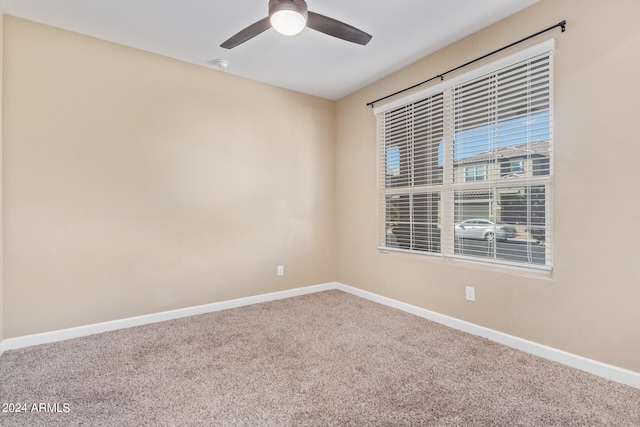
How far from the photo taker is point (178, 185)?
124 inches

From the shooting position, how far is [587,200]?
2053mm

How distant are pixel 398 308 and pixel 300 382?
1.71 metres

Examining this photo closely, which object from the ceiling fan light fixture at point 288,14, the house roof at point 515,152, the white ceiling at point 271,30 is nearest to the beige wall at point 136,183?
the white ceiling at point 271,30

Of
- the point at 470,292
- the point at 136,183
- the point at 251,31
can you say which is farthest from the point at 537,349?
the point at 136,183

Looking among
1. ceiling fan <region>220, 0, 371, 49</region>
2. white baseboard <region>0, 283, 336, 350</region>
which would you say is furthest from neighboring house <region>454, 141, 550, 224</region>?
white baseboard <region>0, 283, 336, 350</region>

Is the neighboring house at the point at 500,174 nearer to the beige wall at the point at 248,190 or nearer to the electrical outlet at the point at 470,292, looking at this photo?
the beige wall at the point at 248,190

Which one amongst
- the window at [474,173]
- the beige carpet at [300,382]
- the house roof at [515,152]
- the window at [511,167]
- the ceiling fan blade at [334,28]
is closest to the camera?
the beige carpet at [300,382]

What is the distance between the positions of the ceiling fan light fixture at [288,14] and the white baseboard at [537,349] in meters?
2.67

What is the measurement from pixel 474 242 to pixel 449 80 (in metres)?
1.50

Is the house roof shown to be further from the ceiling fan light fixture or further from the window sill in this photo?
the ceiling fan light fixture

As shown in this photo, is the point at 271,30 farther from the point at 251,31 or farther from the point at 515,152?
the point at 515,152

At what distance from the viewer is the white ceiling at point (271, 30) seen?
230cm

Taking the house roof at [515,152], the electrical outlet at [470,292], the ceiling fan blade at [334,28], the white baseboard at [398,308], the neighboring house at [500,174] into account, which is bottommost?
the white baseboard at [398,308]

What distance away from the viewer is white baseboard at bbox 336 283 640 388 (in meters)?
1.92
